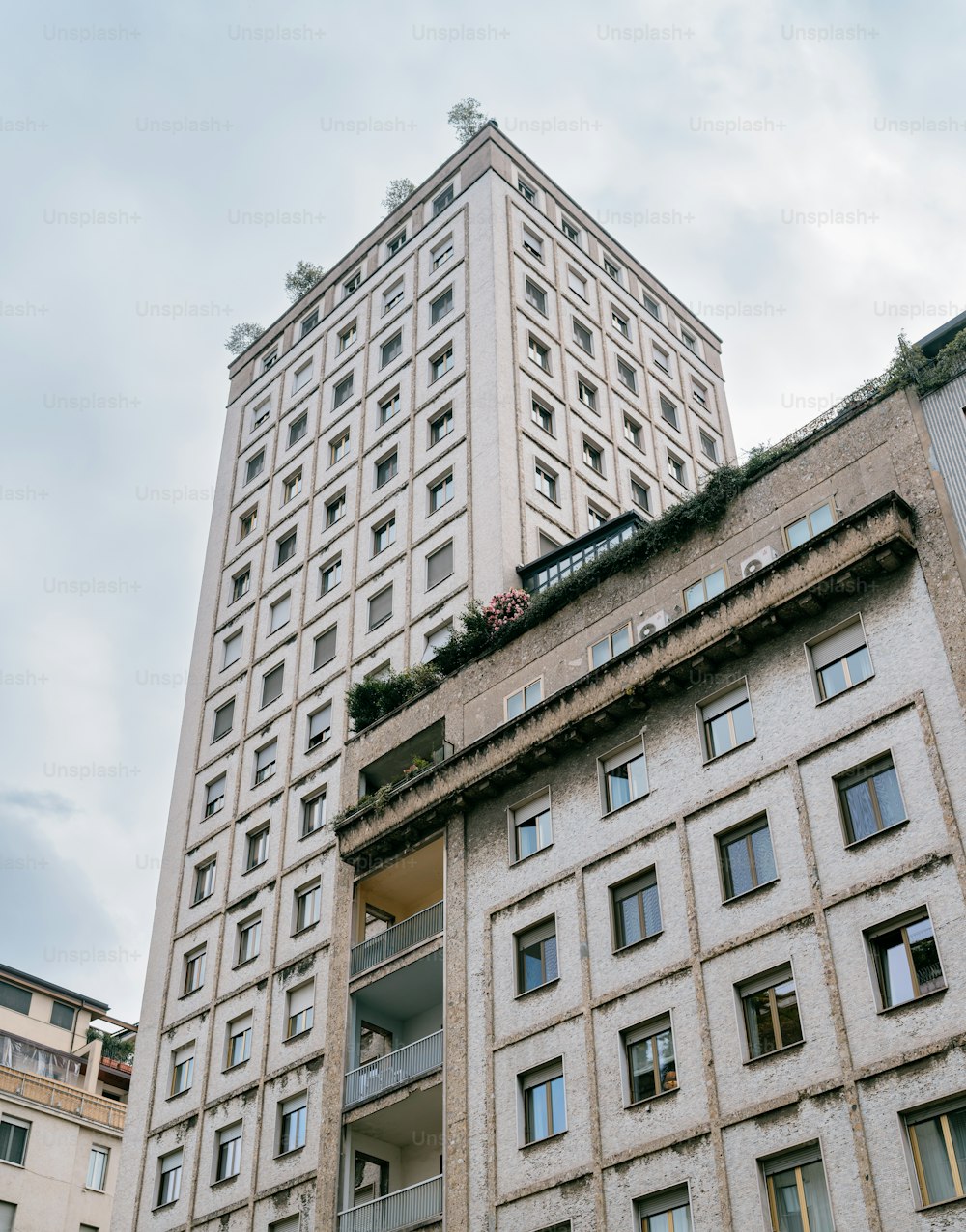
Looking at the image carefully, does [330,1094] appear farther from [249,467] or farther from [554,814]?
[249,467]

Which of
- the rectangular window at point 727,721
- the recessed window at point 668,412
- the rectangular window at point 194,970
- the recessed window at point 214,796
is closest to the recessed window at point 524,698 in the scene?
the rectangular window at point 727,721

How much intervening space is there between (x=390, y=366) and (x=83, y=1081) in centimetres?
2847

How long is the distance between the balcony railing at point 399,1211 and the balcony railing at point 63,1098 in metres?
22.1

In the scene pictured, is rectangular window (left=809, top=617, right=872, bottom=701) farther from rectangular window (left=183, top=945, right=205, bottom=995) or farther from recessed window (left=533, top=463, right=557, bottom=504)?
rectangular window (left=183, top=945, right=205, bottom=995)

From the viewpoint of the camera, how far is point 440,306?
171ft

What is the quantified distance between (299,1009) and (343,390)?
26.0 metres

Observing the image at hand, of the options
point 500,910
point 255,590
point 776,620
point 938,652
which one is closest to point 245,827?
point 255,590

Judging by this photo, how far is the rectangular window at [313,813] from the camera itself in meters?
40.7

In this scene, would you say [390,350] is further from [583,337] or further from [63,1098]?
[63,1098]

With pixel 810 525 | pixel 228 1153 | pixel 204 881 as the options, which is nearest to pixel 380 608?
pixel 204 881

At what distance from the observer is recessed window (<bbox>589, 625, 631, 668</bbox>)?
30.4m

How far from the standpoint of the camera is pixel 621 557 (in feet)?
103

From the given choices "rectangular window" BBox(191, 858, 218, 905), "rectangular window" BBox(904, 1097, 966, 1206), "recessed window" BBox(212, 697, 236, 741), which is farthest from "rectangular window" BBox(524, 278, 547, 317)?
"rectangular window" BBox(904, 1097, 966, 1206)

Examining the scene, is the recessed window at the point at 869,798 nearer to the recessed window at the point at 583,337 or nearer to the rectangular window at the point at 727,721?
the rectangular window at the point at 727,721
